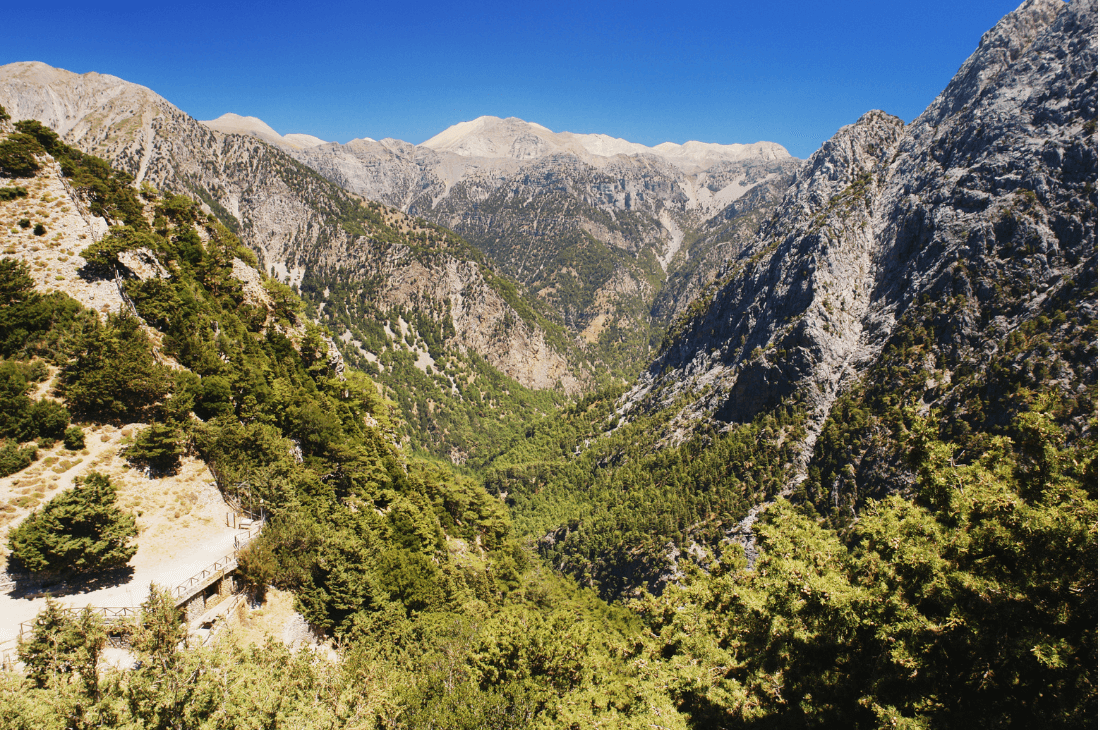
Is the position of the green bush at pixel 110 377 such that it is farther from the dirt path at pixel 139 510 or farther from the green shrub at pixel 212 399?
the green shrub at pixel 212 399

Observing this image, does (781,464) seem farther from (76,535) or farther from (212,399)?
(76,535)

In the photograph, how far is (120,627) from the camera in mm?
20141

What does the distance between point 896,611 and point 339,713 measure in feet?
68.8

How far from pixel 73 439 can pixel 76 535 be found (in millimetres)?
8507

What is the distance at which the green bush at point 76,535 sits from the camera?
22344 millimetres

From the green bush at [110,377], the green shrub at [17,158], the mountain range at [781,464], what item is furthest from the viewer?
the green shrub at [17,158]

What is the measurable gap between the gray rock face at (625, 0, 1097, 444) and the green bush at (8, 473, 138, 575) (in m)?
→ 118

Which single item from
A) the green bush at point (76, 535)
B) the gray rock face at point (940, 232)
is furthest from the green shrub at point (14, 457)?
the gray rock face at point (940, 232)

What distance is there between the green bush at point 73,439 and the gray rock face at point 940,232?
11993 centimetres

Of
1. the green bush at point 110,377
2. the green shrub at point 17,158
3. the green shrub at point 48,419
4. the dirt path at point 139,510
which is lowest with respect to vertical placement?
the dirt path at point 139,510

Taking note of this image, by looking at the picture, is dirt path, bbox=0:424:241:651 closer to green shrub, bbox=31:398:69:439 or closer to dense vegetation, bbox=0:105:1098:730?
green shrub, bbox=31:398:69:439

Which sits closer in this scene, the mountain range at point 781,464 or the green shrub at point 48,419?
the mountain range at point 781,464

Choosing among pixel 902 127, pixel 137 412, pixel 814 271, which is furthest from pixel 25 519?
pixel 902 127

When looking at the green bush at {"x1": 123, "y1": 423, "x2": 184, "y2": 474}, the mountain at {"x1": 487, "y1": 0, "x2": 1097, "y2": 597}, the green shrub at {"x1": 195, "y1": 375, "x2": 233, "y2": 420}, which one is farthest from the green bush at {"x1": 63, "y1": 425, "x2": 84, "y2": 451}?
the mountain at {"x1": 487, "y1": 0, "x2": 1097, "y2": 597}
